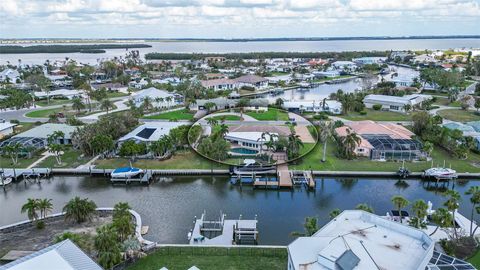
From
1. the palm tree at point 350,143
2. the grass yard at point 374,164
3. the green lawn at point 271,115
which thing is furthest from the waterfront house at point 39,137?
the palm tree at point 350,143

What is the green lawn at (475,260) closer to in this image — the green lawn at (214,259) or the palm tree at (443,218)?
the palm tree at (443,218)

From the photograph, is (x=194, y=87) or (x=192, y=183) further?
(x=194, y=87)

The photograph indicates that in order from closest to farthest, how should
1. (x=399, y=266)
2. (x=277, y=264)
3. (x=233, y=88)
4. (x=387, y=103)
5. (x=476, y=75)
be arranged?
(x=399, y=266) < (x=277, y=264) < (x=387, y=103) < (x=233, y=88) < (x=476, y=75)

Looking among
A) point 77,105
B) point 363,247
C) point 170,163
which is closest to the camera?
point 363,247

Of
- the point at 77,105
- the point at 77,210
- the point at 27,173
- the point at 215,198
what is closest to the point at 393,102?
the point at 215,198

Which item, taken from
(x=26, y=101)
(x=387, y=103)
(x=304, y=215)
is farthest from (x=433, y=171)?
(x=26, y=101)

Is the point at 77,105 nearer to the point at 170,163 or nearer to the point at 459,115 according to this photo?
the point at 170,163

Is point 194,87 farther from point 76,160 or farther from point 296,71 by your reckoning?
point 296,71

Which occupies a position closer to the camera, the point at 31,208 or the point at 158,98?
the point at 31,208
